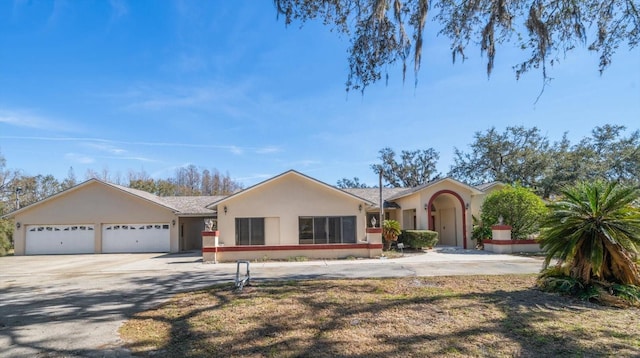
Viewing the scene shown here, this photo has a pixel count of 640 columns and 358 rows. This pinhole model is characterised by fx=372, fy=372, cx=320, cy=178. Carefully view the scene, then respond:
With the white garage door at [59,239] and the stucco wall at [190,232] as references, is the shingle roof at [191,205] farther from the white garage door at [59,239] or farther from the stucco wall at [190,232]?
the white garage door at [59,239]

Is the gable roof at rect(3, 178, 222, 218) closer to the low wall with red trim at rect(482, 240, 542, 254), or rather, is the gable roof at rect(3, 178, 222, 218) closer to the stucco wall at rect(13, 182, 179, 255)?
the stucco wall at rect(13, 182, 179, 255)

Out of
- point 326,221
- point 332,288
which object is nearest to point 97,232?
point 326,221

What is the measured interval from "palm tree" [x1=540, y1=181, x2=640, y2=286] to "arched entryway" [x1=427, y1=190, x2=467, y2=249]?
13772mm

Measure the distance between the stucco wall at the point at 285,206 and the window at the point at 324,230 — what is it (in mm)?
266

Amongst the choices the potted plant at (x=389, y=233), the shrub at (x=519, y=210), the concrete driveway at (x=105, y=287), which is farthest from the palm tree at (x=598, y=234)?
the potted plant at (x=389, y=233)

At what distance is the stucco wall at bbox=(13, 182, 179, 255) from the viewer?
899 inches

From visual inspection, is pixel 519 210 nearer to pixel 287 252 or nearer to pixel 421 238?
pixel 421 238

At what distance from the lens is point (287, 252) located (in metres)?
17.0

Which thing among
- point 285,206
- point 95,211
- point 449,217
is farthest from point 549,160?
point 95,211

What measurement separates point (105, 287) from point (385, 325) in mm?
8511

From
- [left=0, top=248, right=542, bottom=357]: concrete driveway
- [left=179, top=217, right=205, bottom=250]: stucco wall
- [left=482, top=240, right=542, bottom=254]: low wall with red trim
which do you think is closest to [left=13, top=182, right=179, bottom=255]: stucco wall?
[left=179, top=217, right=205, bottom=250]: stucco wall

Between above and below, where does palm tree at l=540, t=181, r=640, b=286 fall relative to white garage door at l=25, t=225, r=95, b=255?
above

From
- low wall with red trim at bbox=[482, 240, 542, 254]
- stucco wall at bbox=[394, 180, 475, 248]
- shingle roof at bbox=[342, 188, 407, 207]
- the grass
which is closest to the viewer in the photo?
the grass

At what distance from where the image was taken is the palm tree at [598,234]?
7520 millimetres
